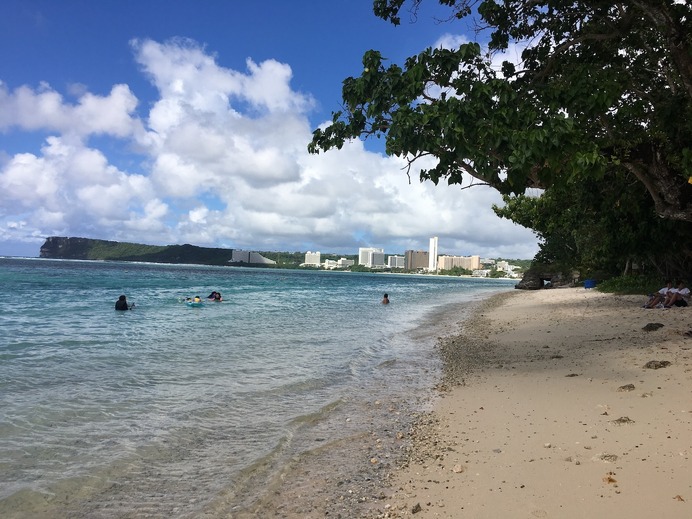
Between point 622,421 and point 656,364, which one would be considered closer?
point 622,421

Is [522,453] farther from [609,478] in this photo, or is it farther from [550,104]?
[550,104]

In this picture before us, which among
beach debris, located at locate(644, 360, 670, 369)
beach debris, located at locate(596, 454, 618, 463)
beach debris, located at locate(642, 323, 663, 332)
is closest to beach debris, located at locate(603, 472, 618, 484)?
beach debris, located at locate(596, 454, 618, 463)

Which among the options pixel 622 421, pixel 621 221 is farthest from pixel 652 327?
pixel 622 421

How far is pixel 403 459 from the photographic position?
15.4 ft

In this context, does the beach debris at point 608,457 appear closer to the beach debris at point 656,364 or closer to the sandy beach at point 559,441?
the sandy beach at point 559,441

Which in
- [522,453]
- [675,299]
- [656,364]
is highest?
[675,299]

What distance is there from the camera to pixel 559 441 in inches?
180

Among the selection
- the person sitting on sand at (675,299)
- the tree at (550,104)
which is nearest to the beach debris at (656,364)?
the tree at (550,104)

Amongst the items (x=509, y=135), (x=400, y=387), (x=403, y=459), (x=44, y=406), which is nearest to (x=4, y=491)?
(x=44, y=406)

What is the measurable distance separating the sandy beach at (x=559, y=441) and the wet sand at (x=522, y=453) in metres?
0.01

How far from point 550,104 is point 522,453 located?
5065mm

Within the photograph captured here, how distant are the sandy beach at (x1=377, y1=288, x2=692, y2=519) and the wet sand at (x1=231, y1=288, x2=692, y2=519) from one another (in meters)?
0.01

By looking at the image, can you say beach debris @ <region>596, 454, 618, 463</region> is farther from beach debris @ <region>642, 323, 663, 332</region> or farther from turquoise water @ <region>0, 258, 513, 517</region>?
beach debris @ <region>642, 323, 663, 332</region>

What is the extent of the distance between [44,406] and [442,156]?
7.20m
